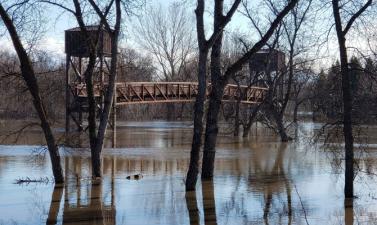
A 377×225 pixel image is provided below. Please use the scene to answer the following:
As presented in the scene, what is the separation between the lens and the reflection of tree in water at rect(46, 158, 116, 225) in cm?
1311

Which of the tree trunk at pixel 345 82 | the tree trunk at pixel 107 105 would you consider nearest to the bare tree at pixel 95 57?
the tree trunk at pixel 107 105

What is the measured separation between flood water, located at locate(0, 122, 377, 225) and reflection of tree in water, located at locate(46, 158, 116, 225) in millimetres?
21

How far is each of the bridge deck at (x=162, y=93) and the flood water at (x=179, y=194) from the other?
19.1 metres

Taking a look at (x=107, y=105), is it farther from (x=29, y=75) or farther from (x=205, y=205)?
(x=205, y=205)

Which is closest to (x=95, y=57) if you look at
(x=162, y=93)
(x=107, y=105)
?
(x=107, y=105)

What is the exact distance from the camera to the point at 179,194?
1659 centimetres

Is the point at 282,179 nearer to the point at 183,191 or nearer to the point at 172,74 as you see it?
the point at 183,191

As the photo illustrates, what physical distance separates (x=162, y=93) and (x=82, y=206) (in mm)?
38080

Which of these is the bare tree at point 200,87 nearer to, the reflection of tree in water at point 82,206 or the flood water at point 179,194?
the flood water at point 179,194

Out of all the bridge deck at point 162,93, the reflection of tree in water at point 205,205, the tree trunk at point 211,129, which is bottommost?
the reflection of tree in water at point 205,205

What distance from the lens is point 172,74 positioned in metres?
92.9

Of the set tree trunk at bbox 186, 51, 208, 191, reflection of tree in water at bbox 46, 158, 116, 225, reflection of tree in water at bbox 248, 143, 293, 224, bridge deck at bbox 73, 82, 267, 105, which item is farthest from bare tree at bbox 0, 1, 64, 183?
bridge deck at bbox 73, 82, 267, 105


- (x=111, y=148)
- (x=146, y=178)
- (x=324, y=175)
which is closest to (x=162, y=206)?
(x=146, y=178)

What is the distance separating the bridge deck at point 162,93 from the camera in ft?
153
